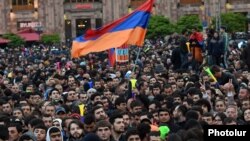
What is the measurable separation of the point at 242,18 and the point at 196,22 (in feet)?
17.5

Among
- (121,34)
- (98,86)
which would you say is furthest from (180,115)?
(121,34)

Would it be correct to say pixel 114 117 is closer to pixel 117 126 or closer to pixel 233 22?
pixel 117 126

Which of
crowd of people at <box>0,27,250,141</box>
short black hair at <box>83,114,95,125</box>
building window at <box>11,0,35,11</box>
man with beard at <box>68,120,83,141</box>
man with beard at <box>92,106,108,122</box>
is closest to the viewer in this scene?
crowd of people at <box>0,27,250,141</box>

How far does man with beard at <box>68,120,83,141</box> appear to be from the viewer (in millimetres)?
12969

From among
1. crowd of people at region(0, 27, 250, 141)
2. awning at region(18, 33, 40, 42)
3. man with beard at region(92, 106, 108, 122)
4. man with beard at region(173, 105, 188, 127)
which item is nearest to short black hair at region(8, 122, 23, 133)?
crowd of people at region(0, 27, 250, 141)

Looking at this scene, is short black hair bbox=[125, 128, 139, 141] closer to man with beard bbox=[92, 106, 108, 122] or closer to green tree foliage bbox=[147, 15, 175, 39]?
man with beard bbox=[92, 106, 108, 122]

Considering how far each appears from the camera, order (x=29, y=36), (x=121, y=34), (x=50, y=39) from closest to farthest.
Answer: (x=121, y=34)
(x=29, y=36)
(x=50, y=39)

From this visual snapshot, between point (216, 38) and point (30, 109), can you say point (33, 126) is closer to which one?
point (30, 109)

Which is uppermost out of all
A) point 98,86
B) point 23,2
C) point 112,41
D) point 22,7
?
point 23,2

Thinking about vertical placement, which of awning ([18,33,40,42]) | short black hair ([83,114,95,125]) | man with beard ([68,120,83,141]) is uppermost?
awning ([18,33,40,42])

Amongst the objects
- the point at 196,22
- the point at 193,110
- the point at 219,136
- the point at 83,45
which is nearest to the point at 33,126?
the point at 193,110

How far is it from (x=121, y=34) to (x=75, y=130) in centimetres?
1122

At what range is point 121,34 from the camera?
23953mm

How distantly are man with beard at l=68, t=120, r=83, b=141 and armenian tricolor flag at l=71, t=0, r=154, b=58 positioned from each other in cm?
1036
